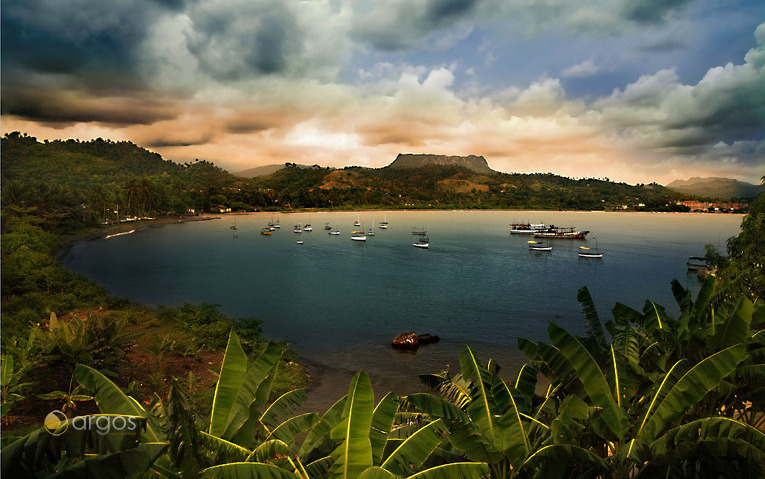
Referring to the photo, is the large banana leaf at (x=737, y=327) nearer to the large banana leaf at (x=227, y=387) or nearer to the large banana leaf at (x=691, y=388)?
the large banana leaf at (x=691, y=388)

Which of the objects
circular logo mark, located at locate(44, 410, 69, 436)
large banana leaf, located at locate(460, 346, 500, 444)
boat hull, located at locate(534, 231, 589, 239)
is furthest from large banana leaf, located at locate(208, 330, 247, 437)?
boat hull, located at locate(534, 231, 589, 239)

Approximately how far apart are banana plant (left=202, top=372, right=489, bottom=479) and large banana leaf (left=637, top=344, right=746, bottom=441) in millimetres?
2811

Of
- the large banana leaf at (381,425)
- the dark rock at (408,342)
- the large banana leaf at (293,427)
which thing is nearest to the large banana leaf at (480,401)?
the large banana leaf at (381,425)

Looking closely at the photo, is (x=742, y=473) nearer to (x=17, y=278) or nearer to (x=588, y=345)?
(x=588, y=345)

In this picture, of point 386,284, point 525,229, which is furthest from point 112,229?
point 525,229

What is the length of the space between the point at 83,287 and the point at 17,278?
4.42 metres

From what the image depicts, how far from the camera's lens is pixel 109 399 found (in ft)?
19.0

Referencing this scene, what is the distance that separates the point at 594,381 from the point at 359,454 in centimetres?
406

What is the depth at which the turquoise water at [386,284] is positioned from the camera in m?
32.3

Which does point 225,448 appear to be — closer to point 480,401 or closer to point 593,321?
point 480,401

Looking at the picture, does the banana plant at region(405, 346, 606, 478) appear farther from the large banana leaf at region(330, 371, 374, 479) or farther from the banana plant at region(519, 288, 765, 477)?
the large banana leaf at region(330, 371, 374, 479)

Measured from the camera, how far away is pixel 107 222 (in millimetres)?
122000

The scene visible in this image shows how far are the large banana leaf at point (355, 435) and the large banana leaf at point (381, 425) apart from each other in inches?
14.3

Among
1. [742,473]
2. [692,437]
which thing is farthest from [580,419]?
[742,473]
